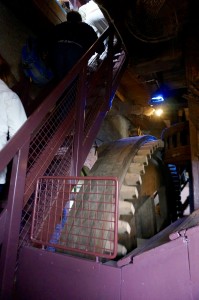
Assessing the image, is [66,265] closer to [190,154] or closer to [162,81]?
[190,154]

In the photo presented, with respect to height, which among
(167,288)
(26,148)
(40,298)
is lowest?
(40,298)

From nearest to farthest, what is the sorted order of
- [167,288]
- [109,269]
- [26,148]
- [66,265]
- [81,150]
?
[167,288]
[109,269]
[66,265]
[26,148]
[81,150]

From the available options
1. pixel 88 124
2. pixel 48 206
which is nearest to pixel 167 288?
pixel 48 206

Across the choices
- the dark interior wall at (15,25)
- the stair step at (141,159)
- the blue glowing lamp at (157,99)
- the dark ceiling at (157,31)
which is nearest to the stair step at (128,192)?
the stair step at (141,159)

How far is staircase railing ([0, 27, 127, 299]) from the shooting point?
87.7 inches

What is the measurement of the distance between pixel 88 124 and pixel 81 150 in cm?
63

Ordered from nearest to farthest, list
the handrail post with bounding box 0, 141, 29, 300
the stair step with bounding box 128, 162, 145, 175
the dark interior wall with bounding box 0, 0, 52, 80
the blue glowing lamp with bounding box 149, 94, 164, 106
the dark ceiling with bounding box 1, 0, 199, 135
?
the handrail post with bounding box 0, 141, 29, 300 → the stair step with bounding box 128, 162, 145, 175 → the dark ceiling with bounding box 1, 0, 199, 135 → the dark interior wall with bounding box 0, 0, 52, 80 → the blue glowing lamp with bounding box 149, 94, 164, 106

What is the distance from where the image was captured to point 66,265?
77.1 inches

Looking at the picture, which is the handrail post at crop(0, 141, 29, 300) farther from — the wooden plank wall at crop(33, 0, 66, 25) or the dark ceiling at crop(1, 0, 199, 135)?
the wooden plank wall at crop(33, 0, 66, 25)

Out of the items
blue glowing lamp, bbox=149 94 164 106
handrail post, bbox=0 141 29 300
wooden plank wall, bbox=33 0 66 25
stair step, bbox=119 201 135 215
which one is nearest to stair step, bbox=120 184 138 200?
stair step, bbox=119 201 135 215

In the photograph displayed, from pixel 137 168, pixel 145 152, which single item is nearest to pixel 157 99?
pixel 145 152

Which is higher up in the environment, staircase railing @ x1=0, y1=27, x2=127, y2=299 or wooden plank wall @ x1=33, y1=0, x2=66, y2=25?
wooden plank wall @ x1=33, y1=0, x2=66, y2=25

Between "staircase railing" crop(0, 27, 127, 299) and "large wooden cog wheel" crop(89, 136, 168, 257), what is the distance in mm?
502

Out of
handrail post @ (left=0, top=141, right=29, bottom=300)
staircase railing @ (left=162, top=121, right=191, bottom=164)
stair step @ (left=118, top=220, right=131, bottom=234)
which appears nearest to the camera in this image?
handrail post @ (left=0, top=141, right=29, bottom=300)
